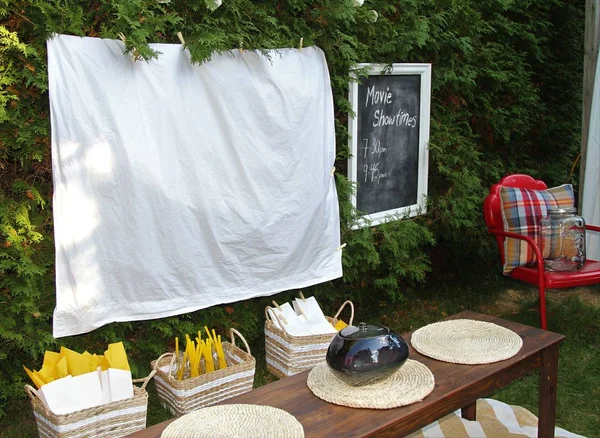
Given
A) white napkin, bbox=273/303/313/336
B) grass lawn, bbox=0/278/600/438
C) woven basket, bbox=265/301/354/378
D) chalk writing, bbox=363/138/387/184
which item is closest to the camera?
grass lawn, bbox=0/278/600/438

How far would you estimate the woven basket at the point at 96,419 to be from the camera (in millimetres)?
2914

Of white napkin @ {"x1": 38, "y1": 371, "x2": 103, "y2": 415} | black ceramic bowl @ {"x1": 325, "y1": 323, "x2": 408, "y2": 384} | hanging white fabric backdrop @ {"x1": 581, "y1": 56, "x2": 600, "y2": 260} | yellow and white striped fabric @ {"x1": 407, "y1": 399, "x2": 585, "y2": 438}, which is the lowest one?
yellow and white striped fabric @ {"x1": 407, "y1": 399, "x2": 585, "y2": 438}

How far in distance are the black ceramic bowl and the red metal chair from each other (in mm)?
1994

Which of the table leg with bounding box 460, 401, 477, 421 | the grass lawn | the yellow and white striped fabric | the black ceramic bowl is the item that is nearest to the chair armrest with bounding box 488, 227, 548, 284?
the grass lawn

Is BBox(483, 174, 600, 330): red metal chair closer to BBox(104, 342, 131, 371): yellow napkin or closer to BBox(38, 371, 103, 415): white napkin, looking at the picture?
BBox(104, 342, 131, 371): yellow napkin

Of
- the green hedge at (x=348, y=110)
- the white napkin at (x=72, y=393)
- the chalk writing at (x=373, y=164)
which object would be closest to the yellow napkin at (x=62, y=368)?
the white napkin at (x=72, y=393)

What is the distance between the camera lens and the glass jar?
4320 mm

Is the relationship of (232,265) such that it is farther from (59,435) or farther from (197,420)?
(197,420)

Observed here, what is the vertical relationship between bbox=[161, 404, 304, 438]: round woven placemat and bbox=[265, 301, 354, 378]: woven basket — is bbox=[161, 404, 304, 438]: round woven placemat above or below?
above

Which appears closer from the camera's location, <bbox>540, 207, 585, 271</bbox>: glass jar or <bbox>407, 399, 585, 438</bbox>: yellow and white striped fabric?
<bbox>407, 399, 585, 438</bbox>: yellow and white striped fabric

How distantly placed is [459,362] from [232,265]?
1.61 meters

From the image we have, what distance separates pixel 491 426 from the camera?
11.2 ft

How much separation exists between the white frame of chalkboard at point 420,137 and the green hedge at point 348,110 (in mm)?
69

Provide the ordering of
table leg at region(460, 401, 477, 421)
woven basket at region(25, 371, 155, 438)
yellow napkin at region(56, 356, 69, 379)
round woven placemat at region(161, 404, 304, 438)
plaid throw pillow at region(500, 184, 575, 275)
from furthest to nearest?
plaid throw pillow at region(500, 184, 575, 275) → table leg at region(460, 401, 477, 421) → yellow napkin at region(56, 356, 69, 379) → woven basket at region(25, 371, 155, 438) → round woven placemat at region(161, 404, 304, 438)
